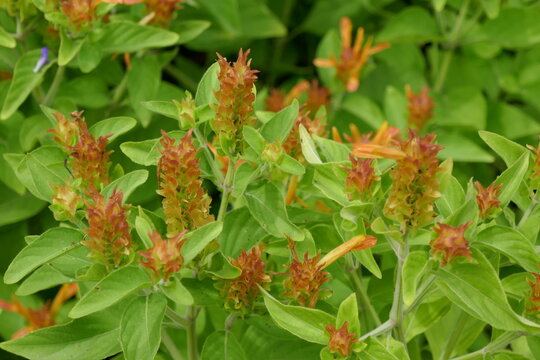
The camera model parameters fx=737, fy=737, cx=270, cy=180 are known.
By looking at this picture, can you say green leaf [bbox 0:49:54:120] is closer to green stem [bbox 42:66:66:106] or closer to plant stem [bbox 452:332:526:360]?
green stem [bbox 42:66:66:106]

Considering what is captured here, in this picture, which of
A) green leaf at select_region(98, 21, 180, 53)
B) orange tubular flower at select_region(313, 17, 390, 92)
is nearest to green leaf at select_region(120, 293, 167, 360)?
green leaf at select_region(98, 21, 180, 53)

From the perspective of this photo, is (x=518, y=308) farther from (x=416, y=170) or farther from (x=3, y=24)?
(x=3, y=24)

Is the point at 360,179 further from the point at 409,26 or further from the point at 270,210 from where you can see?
the point at 409,26

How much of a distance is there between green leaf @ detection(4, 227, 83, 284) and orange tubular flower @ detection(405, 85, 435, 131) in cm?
105

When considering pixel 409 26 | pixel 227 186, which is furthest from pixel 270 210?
pixel 409 26


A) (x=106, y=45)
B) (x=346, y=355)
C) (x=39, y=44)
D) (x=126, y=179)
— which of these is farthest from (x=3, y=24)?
(x=346, y=355)

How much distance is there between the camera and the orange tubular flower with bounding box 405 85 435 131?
1.87 m

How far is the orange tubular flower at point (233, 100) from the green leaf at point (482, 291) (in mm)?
353

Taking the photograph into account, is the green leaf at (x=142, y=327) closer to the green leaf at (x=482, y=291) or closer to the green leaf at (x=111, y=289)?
the green leaf at (x=111, y=289)

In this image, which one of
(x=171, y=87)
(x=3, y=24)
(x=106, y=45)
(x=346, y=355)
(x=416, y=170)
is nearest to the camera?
(x=416, y=170)

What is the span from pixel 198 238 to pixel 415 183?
0.97ft

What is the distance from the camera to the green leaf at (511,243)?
101 cm

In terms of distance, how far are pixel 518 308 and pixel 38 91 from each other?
3.78 ft

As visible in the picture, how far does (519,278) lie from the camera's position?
1.21m
